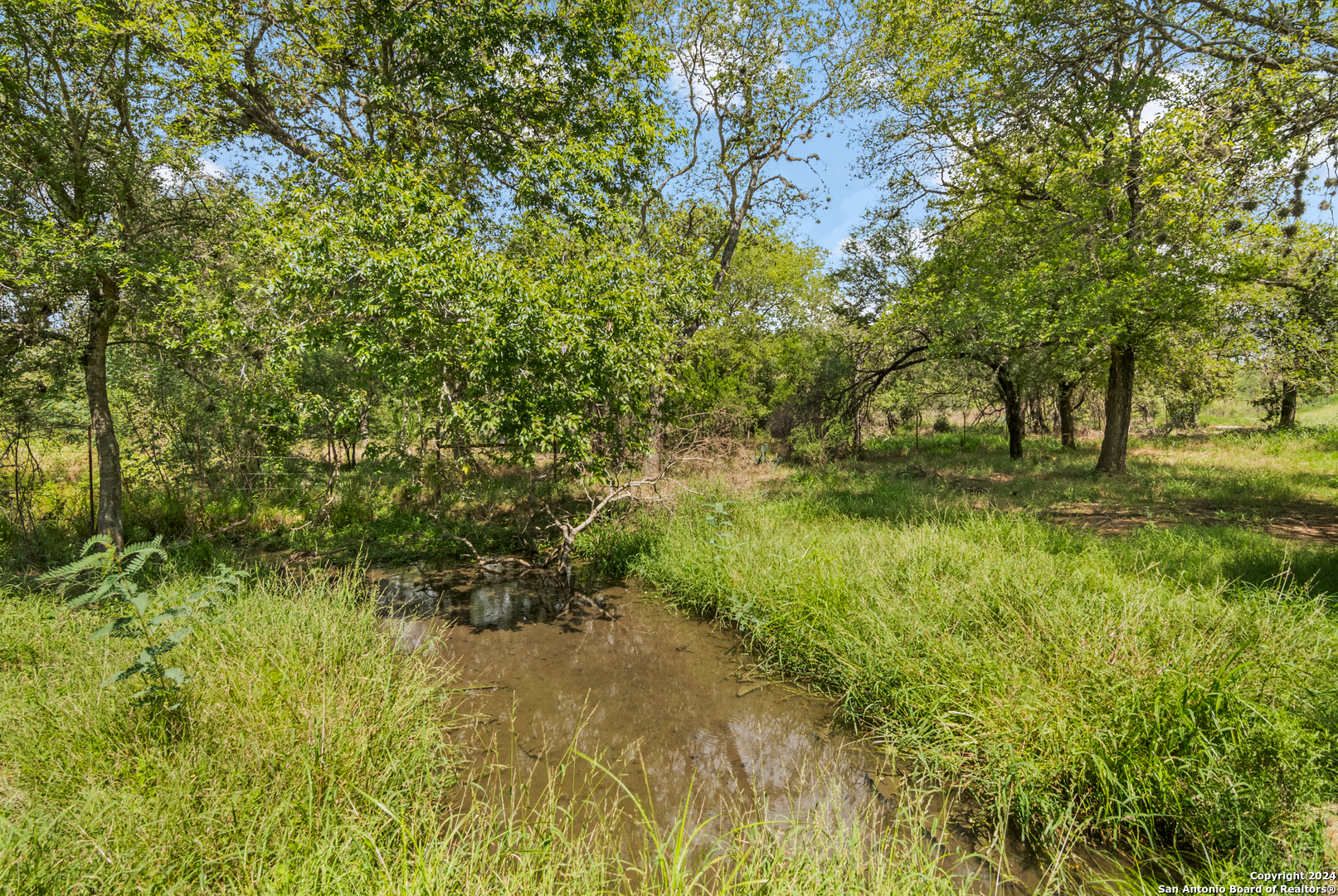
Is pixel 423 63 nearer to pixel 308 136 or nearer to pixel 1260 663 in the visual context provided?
pixel 308 136

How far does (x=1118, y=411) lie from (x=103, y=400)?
20.5 meters

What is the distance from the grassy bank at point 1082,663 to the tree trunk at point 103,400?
875 centimetres

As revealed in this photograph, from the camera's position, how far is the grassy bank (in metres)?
2.79

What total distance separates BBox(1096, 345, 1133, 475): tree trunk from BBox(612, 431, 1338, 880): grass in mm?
5991

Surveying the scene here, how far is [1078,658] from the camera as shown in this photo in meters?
3.66

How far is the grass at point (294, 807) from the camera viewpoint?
2.16 m

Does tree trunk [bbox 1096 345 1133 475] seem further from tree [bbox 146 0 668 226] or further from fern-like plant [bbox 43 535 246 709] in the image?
fern-like plant [bbox 43 535 246 709]

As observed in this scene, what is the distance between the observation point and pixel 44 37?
6066mm

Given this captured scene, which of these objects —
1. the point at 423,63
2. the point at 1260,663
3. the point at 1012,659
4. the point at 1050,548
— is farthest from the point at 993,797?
the point at 423,63

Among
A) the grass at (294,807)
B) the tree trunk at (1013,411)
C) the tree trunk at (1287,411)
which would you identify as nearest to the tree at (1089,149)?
the tree trunk at (1013,411)

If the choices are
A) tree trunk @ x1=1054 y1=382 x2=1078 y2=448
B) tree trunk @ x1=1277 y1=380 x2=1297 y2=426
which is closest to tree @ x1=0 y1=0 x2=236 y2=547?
tree trunk @ x1=1054 y1=382 x2=1078 y2=448

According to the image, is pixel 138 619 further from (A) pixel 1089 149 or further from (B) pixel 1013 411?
(B) pixel 1013 411

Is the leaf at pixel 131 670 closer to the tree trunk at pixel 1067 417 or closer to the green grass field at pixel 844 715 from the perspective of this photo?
the green grass field at pixel 844 715

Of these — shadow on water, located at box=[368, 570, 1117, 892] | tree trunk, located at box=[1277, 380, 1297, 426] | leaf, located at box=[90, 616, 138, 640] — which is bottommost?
shadow on water, located at box=[368, 570, 1117, 892]
